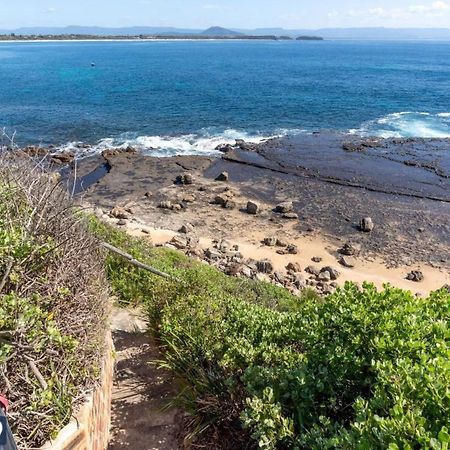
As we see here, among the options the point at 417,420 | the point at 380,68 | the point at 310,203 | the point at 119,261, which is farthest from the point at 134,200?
the point at 380,68

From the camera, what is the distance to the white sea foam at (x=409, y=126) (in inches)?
1756

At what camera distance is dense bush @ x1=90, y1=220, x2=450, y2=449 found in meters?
3.97

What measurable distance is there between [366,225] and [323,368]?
2095cm

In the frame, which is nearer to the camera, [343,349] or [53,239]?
[343,349]

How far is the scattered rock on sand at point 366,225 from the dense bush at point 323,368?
61.8 ft

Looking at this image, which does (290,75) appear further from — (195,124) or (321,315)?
(321,315)

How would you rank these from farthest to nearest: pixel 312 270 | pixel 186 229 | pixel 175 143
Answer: pixel 175 143 < pixel 186 229 < pixel 312 270

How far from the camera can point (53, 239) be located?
6.02 m

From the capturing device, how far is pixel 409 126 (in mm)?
47750

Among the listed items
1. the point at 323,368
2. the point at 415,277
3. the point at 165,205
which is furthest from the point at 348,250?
the point at 323,368

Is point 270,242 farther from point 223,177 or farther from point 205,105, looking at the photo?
point 205,105

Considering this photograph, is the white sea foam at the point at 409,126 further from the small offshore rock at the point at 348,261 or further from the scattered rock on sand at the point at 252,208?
the small offshore rock at the point at 348,261

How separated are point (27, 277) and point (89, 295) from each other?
98 cm

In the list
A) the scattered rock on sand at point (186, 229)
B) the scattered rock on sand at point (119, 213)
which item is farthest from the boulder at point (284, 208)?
the scattered rock on sand at point (119, 213)
